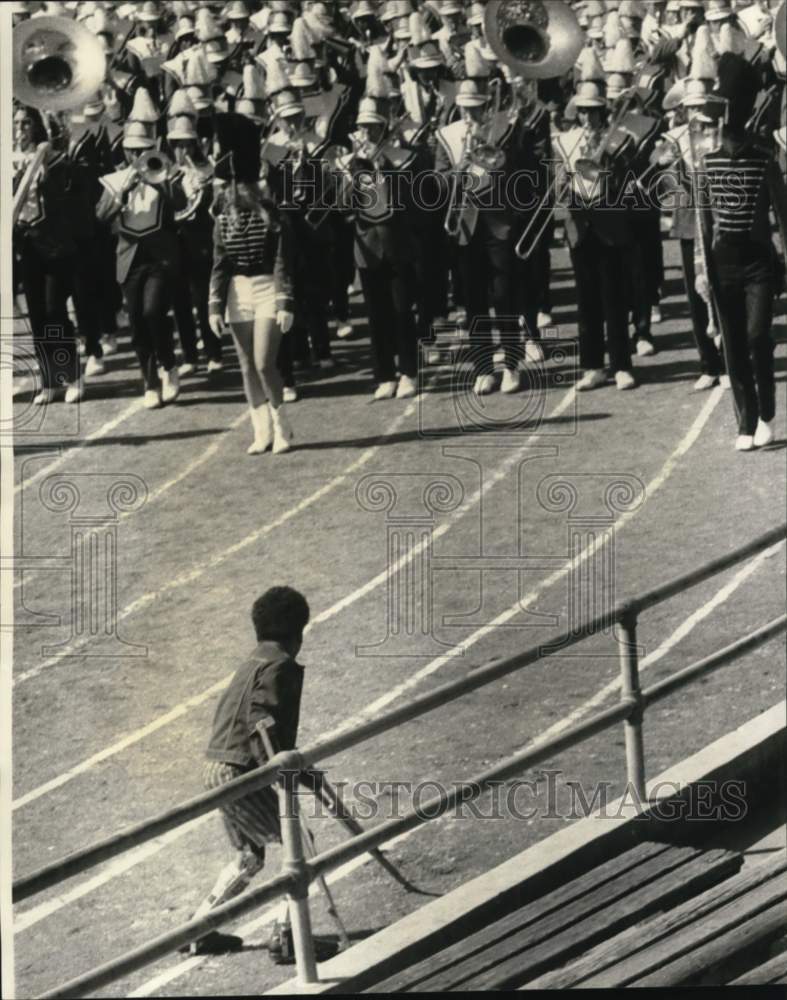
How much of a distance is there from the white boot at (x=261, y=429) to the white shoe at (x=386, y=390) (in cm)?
38

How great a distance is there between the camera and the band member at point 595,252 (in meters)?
6.99

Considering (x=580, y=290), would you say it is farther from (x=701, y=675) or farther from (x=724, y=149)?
(x=701, y=675)

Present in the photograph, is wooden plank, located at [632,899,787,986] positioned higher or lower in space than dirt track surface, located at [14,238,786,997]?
lower

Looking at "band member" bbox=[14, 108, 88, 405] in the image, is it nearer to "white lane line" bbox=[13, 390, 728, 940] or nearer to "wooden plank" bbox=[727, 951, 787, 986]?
"white lane line" bbox=[13, 390, 728, 940]

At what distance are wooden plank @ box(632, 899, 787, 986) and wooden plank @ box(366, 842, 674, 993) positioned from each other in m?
0.32

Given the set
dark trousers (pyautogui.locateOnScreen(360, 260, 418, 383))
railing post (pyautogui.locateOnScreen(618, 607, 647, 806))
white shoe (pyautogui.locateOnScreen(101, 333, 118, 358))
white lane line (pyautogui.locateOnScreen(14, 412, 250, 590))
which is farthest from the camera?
dark trousers (pyautogui.locateOnScreen(360, 260, 418, 383))

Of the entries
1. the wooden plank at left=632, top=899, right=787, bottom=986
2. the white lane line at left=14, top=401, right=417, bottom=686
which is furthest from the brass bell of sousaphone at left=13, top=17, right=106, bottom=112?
the wooden plank at left=632, top=899, right=787, bottom=986

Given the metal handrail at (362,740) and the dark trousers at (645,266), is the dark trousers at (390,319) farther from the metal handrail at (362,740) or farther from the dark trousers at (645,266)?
the metal handrail at (362,740)

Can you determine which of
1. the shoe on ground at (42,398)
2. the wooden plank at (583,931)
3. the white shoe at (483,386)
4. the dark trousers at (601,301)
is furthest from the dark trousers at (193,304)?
the wooden plank at (583,931)

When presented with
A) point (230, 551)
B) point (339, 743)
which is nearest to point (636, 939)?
point (339, 743)

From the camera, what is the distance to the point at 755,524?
7023 mm

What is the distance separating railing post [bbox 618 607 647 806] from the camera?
6.15 metres

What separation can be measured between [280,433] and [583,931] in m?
1.96

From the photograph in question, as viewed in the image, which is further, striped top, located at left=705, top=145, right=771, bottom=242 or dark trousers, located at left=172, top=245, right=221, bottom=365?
striped top, located at left=705, top=145, right=771, bottom=242
